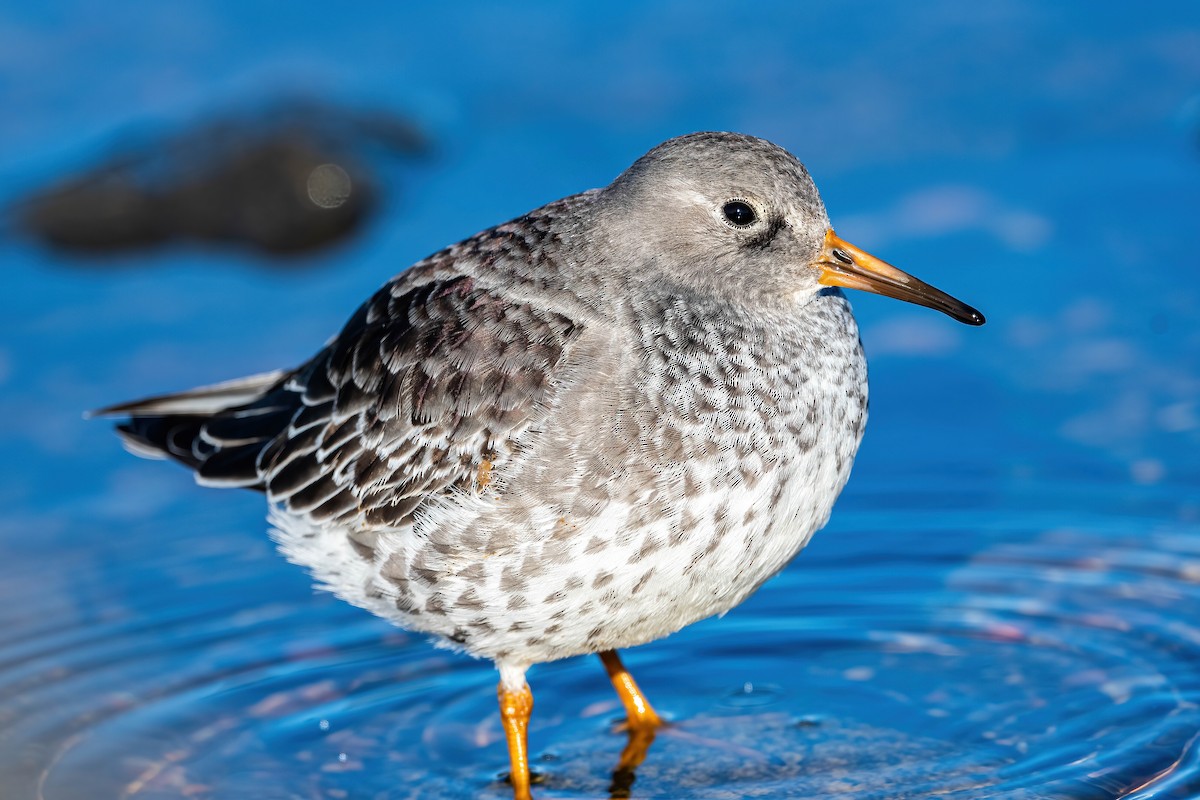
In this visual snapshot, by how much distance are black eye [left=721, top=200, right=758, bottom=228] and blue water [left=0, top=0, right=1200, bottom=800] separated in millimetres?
2112

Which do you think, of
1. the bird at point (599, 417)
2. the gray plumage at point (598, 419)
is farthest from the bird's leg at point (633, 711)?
the gray plumage at point (598, 419)

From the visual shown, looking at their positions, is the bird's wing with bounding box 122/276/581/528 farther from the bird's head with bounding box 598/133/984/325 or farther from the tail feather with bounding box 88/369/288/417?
the bird's head with bounding box 598/133/984/325

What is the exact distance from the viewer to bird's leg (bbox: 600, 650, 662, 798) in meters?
6.92

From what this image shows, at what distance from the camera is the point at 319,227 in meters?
11.1

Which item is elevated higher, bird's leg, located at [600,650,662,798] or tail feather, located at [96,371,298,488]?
tail feather, located at [96,371,298,488]

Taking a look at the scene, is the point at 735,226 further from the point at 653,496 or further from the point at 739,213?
the point at 653,496

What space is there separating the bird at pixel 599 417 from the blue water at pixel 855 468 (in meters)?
0.88

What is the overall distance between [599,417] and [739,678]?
1.90 m

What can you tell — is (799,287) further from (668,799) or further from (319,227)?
(319,227)

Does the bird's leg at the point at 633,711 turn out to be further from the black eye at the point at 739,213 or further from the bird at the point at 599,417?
the black eye at the point at 739,213

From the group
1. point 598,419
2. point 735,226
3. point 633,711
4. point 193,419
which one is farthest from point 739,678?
point 193,419

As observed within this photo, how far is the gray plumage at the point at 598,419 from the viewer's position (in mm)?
5906

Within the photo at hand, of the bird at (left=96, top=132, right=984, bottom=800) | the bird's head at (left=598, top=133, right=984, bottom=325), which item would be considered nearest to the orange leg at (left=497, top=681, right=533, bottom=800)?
the bird at (left=96, top=132, right=984, bottom=800)

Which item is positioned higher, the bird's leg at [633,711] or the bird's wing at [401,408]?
the bird's wing at [401,408]
